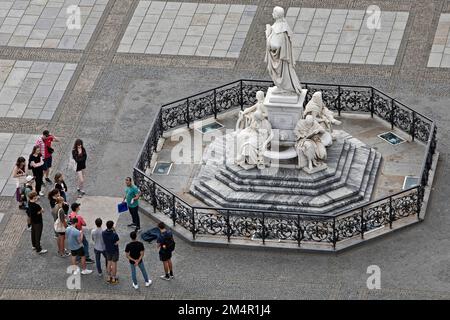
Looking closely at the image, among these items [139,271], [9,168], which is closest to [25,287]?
[139,271]

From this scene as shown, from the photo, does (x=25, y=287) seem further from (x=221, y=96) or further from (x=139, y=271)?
(x=221, y=96)

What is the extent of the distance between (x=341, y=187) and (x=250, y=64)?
9.12 m

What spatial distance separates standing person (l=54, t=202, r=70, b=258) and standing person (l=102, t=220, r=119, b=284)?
1.70 metres

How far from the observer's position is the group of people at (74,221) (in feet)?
134

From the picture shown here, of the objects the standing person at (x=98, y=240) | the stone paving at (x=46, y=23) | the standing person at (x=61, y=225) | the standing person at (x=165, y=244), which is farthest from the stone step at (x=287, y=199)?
the stone paving at (x=46, y=23)

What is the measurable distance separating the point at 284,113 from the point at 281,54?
185cm

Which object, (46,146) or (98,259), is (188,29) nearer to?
(46,146)

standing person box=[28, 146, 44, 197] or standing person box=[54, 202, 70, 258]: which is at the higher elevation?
standing person box=[28, 146, 44, 197]

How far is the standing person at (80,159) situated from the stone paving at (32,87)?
4726mm

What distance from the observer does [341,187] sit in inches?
1738

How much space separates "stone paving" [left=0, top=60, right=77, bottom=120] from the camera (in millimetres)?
50281

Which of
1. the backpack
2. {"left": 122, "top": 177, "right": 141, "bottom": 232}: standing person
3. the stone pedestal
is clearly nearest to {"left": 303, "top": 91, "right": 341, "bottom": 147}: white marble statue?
the stone pedestal

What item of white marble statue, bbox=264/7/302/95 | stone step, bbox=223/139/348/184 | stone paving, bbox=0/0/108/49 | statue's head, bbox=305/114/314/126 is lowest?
stone step, bbox=223/139/348/184

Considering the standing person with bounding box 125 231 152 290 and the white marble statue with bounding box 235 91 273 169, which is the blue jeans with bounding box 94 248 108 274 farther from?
the white marble statue with bounding box 235 91 273 169
